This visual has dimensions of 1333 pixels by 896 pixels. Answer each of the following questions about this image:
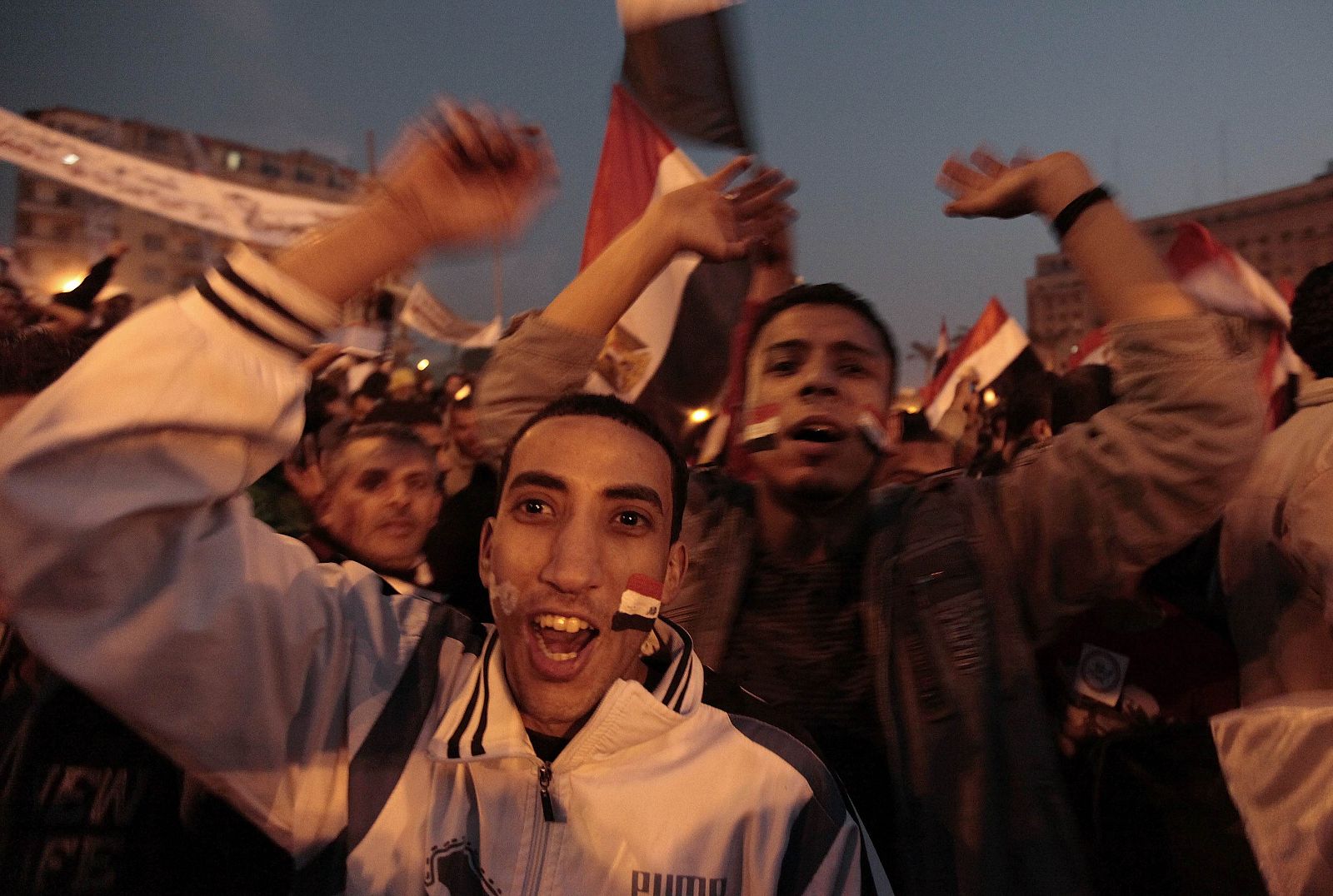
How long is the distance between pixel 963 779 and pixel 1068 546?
544mm

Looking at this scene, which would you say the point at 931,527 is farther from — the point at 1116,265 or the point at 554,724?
the point at 554,724

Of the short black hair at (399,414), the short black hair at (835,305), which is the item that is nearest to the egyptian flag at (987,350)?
the short black hair at (399,414)

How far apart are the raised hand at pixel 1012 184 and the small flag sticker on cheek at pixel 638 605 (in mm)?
1258

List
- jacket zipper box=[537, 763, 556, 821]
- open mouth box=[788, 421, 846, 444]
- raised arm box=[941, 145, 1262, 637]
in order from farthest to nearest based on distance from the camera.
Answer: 1. open mouth box=[788, 421, 846, 444]
2. raised arm box=[941, 145, 1262, 637]
3. jacket zipper box=[537, 763, 556, 821]

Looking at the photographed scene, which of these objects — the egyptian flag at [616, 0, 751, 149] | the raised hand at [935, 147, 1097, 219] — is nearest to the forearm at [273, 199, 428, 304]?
the raised hand at [935, 147, 1097, 219]

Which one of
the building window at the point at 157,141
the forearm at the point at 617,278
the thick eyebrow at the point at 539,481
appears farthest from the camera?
the building window at the point at 157,141

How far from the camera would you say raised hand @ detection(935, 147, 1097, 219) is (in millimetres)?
2143

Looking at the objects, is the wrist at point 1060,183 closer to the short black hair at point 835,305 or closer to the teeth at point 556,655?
the short black hair at point 835,305

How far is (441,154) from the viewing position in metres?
1.63

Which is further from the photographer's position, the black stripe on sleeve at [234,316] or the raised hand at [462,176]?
the raised hand at [462,176]

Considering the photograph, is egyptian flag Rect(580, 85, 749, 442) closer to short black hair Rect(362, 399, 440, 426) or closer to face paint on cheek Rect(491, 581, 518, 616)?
short black hair Rect(362, 399, 440, 426)

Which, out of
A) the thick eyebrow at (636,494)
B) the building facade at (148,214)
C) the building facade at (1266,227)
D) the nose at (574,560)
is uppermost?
the building facade at (148,214)

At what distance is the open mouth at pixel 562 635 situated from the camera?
168cm

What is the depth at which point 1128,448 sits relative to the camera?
194 centimetres
